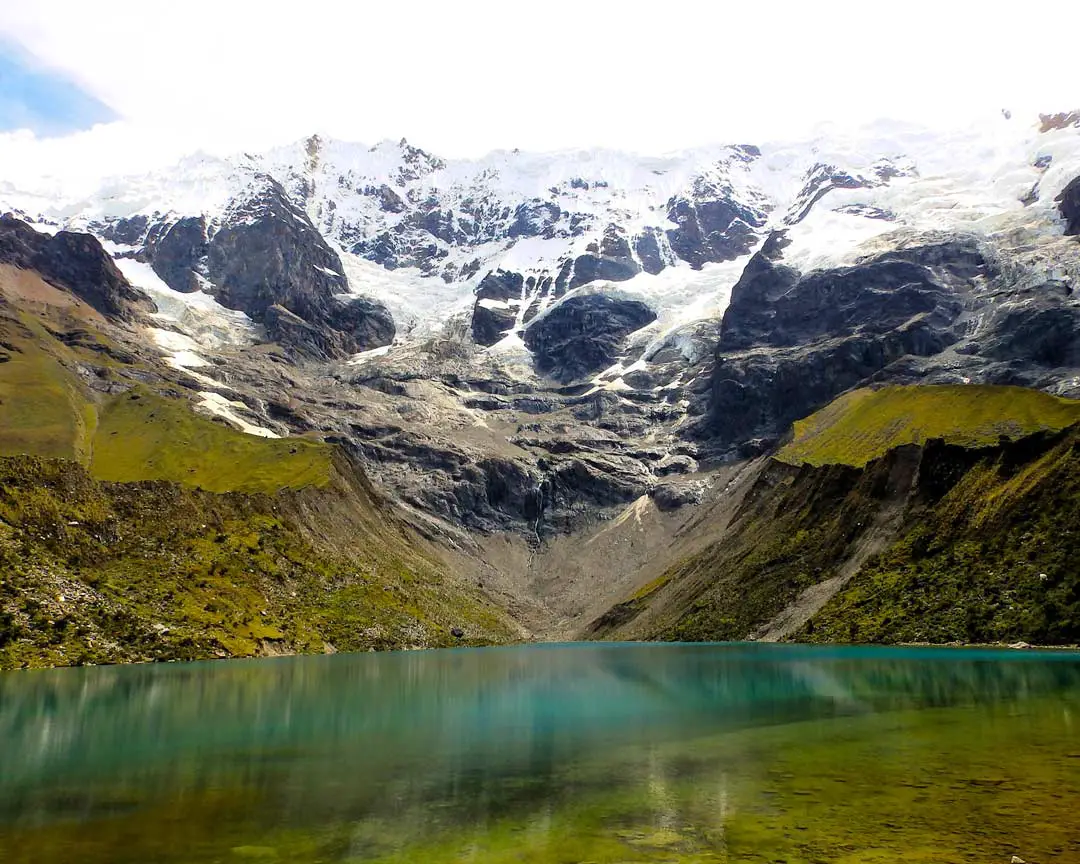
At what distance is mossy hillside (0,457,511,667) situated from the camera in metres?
112

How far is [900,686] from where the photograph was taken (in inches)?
2552

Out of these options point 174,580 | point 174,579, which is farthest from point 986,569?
point 174,579

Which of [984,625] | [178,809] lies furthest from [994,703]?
[984,625]

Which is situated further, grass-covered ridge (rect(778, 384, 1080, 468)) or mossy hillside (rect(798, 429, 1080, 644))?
grass-covered ridge (rect(778, 384, 1080, 468))

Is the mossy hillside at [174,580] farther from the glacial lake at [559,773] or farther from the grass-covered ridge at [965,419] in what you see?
the grass-covered ridge at [965,419]

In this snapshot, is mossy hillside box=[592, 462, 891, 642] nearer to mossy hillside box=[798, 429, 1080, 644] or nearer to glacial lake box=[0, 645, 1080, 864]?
mossy hillside box=[798, 429, 1080, 644]

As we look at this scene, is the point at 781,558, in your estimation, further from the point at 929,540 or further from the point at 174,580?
the point at 174,580

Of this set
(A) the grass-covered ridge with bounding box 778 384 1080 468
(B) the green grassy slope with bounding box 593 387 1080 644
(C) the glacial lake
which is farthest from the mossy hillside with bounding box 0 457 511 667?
(A) the grass-covered ridge with bounding box 778 384 1080 468

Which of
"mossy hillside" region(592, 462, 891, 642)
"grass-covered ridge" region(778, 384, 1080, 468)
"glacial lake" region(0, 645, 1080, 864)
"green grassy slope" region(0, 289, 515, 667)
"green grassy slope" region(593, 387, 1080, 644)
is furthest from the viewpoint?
"mossy hillside" region(592, 462, 891, 642)

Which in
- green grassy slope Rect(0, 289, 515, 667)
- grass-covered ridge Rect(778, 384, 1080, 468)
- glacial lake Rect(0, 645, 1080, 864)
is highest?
grass-covered ridge Rect(778, 384, 1080, 468)

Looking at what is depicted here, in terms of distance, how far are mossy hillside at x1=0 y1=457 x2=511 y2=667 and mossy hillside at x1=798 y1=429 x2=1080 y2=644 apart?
288 ft

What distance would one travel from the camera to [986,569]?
11794cm

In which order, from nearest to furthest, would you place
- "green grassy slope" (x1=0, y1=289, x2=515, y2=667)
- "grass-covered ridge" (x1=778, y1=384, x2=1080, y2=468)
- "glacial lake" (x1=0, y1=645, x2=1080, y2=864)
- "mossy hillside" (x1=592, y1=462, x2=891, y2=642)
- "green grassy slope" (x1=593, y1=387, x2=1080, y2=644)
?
1. "glacial lake" (x1=0, y1=645, x2=1080, y2=864)
2. "green grassy slope" (x1=593, y1=387, x2=1080, y2=644)
3. "green grassy slope" (x1=0, y1=289, x2=515, y2=667)
4. "grass-covered ridge" (x1=778, y1=384, x2=1080, y2=468)
5. "mossy hillside" (x1=592, y1=462, x2=891, y2=642)

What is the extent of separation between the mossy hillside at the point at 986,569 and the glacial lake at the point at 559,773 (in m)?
34.9
